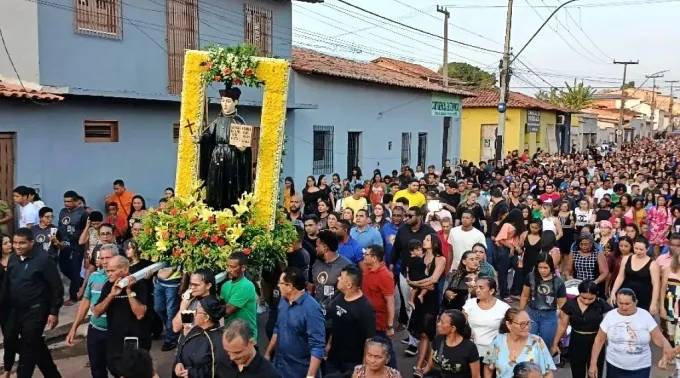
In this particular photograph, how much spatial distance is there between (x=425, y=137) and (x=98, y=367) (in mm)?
19668

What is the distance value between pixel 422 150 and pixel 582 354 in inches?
734

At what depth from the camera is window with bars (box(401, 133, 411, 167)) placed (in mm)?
22781

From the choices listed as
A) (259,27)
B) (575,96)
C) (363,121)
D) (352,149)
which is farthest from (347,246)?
(575,96)

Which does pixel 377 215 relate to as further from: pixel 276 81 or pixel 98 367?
pixel 98 367

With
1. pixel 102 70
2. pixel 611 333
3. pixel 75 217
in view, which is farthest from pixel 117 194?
pixel 611 333

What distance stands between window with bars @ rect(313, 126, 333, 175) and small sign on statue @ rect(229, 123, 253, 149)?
34.8ft

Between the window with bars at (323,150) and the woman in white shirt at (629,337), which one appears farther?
the window with bars at (323,150)

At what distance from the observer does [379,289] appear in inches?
249

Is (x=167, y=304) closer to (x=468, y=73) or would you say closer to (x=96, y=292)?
(x=96, y=292)

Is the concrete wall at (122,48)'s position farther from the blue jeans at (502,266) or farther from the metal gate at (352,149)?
the blue jeans at (502,266)

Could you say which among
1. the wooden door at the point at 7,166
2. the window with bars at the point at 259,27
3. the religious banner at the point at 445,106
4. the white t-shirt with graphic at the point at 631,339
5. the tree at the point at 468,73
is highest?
the tree at the point at 468,73

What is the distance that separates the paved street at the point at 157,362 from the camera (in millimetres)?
7117

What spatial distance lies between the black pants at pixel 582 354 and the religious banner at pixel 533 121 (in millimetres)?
29253

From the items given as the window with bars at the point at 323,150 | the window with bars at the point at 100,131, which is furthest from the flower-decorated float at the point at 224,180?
the window with bars at the point at 323,150
